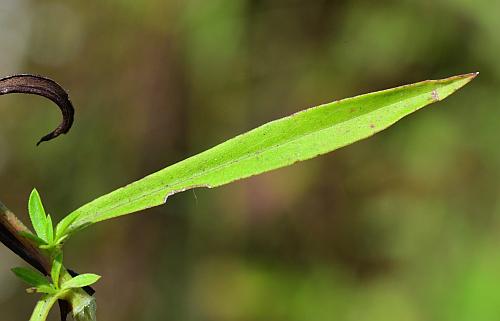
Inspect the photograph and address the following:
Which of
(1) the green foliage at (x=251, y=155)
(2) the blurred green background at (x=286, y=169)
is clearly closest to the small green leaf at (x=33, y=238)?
(1) the green foliage at (x=251, y=155)

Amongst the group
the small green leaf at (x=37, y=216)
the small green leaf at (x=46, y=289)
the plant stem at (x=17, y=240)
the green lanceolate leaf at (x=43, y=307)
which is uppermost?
the small green leaf at (x=37, y=216)

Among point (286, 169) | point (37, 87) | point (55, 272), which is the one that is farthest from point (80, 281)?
point (286, 169)

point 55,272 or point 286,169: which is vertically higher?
point 286,169

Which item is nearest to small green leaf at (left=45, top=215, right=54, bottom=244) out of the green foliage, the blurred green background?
the green foliage

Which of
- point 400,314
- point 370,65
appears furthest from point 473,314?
point 370,65

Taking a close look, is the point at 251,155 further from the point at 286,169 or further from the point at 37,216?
the point at 286,169

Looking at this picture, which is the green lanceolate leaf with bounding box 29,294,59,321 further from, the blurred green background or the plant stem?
the blurred green background

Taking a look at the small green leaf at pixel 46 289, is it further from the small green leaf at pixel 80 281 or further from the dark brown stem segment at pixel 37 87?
the dark brown stem segment at pixel 37 87
